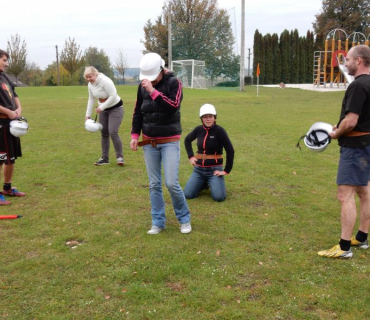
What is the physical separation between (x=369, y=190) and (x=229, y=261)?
1616mm

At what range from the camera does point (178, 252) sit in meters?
4.25

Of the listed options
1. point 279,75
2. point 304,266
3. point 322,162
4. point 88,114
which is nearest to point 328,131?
point 304,266

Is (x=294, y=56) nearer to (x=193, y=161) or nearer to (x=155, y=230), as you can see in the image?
(x=193, y=161)

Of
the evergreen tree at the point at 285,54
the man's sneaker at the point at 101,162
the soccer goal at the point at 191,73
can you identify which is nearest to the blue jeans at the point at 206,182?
the man's sneaker at the point at 101,162

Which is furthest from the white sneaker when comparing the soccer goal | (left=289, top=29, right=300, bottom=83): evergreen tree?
(left=289, top=29, right=300, bottom=83): evergreen tree

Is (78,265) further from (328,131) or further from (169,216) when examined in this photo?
(328,131)

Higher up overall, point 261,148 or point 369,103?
point 369,103

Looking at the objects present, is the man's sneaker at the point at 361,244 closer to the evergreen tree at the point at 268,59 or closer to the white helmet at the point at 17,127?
the white helmet at the point at 17,127

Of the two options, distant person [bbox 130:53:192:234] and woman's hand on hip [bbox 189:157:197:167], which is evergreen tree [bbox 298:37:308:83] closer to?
woman's hand on hip [bbox 189:157:197:167]

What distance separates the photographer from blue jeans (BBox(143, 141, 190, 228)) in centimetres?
453

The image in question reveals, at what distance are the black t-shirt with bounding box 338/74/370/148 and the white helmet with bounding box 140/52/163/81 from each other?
1896 millimetres

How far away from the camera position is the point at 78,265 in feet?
13.1

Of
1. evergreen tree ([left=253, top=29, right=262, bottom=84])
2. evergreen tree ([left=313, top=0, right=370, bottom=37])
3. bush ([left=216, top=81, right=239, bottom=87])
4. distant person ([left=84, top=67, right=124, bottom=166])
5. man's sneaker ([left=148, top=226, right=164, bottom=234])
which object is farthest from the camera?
evergreen tree ([left=313, top=0, right=370, bottom=37])

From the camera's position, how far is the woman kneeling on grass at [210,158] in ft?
19.4
